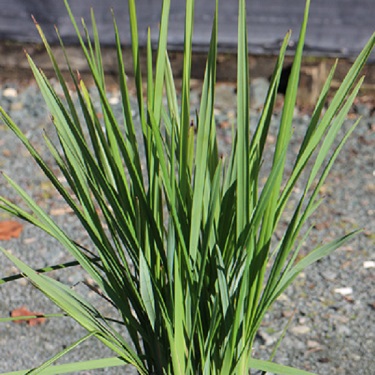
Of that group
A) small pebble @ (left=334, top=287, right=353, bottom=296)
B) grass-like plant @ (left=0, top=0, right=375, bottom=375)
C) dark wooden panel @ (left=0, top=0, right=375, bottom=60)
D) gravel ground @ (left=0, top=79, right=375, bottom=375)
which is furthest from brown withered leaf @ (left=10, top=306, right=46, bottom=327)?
dark wooden panel @ (left=0, top=0, right=375, bottom=60)

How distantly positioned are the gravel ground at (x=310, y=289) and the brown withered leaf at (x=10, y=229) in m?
0.03

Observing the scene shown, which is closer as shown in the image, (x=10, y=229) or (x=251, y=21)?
(x=10, y=229)

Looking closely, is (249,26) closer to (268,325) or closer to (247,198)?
(268,325)

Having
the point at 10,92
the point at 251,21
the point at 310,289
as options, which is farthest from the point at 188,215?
the point at 10,92

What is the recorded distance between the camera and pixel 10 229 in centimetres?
362

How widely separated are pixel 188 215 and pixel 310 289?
1681 millimetres

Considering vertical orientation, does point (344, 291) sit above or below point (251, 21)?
below

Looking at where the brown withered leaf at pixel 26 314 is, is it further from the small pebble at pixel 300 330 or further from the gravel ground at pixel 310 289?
the small pebble at pixel 300 330

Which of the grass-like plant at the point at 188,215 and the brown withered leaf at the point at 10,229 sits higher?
the grass-like plant at the point at 188,215

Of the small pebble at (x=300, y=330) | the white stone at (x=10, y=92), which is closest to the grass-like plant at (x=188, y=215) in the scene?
the small pebble at (x=300, y=330)

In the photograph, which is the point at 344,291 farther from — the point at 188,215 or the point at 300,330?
the point at 188,215

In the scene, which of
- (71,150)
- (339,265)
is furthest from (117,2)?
(71,150)

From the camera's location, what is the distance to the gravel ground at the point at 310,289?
2.82m

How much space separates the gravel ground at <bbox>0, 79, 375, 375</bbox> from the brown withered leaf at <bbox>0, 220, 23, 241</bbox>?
28 mm
